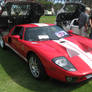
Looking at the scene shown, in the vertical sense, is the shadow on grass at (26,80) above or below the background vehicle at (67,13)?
below

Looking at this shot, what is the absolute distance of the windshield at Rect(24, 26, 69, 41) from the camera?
3.93 metres

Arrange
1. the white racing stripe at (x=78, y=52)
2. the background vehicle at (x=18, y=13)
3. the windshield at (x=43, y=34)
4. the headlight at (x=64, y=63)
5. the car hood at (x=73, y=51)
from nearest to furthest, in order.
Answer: the headlight at (x=64, y=63)
the car hood at (x=73, y=51)
the white racing stripe at (x=78, y=52)
the windshield at (x=43, y=34)
the background vehicle at (x=18, y=13)

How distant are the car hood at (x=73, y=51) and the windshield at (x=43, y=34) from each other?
28cm

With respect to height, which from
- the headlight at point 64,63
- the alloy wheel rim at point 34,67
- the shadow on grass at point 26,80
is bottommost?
the shadow on grass at point 26,80

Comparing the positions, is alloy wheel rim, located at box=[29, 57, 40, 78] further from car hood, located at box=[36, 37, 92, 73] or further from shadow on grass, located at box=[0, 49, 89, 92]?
car hood, located at box=[36, 37, 92, 73]

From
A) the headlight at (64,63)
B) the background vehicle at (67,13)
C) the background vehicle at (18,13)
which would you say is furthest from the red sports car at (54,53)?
the background vehicle at (67,13)

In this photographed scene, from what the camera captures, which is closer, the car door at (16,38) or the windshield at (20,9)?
the car door at (16,38)

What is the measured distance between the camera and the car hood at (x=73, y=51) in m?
2.86

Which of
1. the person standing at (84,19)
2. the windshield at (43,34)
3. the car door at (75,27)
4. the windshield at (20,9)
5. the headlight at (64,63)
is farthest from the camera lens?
the car door at (75,27)

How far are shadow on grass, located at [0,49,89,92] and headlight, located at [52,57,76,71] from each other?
529mm

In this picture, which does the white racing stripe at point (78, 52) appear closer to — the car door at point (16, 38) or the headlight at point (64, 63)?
the headlight at point (64, 63)

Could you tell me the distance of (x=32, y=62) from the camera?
3.46 meters

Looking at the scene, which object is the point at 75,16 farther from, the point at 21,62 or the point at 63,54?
the point at 63,54

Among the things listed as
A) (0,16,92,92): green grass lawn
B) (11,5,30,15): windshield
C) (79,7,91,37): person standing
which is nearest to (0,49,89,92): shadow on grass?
→ (0,16,92,92): green grass lawn
